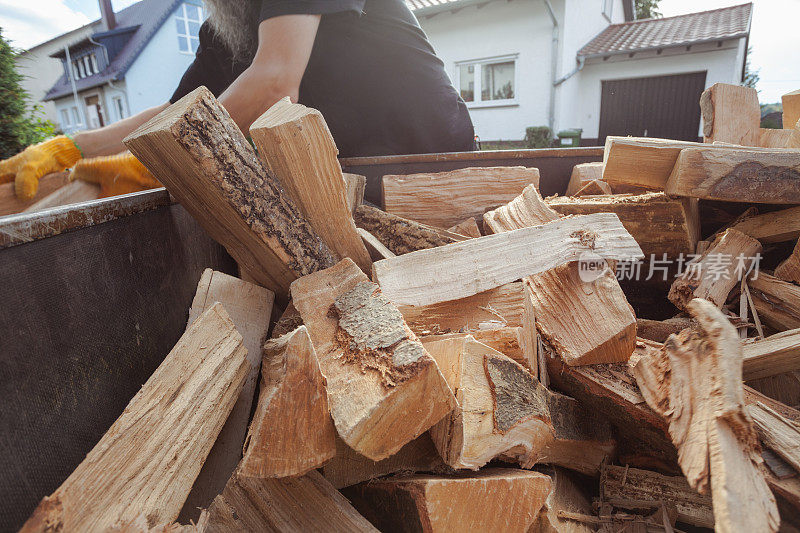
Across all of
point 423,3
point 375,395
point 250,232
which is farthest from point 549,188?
point 423,3

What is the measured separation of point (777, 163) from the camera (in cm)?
152

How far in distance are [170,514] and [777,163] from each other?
2.03 meters

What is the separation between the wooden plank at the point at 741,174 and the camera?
1526 mm

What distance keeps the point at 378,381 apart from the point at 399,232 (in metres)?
0.91

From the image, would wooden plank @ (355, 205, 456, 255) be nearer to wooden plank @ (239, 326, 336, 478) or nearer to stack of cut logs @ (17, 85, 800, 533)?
stack of cut logs @ (17, 85, 800, 533)

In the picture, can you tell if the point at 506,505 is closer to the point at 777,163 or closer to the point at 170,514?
the point at 170,514

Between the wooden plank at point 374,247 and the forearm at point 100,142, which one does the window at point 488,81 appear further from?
the wooden plank at point 374,247

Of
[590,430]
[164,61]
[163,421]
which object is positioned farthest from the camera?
[164,61]

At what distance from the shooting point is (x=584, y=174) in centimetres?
220

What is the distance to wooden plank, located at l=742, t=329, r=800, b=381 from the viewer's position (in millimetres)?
1189

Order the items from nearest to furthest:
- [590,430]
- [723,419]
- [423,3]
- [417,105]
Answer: [723,419]
[590,430]
[417,105]
[423,3]

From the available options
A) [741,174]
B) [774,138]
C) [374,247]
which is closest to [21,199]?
[374,247]

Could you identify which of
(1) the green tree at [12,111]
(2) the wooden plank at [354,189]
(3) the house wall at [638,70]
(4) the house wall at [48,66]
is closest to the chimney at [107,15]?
(4) the house wall at [48,66]

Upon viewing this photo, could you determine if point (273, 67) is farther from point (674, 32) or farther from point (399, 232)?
point (674, 32)
